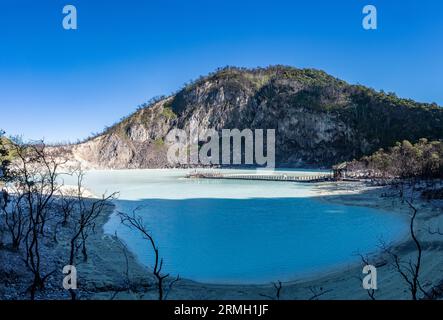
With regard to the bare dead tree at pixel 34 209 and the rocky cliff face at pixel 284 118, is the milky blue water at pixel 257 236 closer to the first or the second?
the bare dead tree at pixel 34 209

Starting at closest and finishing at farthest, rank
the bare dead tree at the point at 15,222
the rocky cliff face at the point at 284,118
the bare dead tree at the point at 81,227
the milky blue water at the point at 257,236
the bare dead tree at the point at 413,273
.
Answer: the bare dead tree at the point at 413,273, the bare dead tree at the point at 81,227, the milky blue water at the point at 257,236, the bare dead tree at the point at 15,222, the rocky cliff face at the point at 284,118

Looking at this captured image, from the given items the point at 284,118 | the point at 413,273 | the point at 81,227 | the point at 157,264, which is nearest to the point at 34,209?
the point at 81,227

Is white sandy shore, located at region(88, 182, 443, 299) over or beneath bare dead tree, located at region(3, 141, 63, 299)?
beneath

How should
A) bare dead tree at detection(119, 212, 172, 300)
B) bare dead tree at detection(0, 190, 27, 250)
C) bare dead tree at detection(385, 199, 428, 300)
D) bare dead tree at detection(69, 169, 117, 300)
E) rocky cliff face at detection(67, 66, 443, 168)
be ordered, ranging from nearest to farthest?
bare dead tree at detection(385, 199, 428, 300)
bare dead tree at detection(119, 212, 172, 300)
bare dead tree at detection(69, 169, 117, 300)
bare dead tree at detection(0, 190, 27, 250)
rocky cliff face at detection(67, 66, 443, 168)

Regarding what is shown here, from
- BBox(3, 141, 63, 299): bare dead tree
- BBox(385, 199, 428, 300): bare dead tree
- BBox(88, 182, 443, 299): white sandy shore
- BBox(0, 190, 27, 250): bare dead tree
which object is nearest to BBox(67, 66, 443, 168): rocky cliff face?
BBox(88, 182, 443, 299): white sandy shore

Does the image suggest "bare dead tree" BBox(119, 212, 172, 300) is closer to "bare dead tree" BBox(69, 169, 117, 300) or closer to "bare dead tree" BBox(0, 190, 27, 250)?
"bare dead tree" BBox(69, 169, 117, 300)

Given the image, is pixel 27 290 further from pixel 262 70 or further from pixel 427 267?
pixel 262 70

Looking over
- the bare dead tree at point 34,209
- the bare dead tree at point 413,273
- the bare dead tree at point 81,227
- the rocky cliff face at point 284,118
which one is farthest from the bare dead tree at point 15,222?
the rocky cliff face at point 284,118
